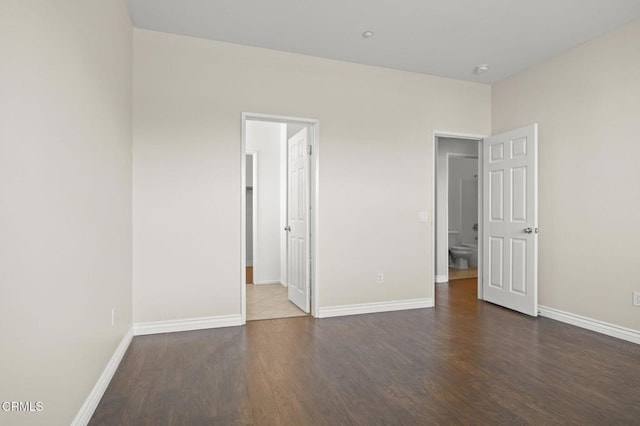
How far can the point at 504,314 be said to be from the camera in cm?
416

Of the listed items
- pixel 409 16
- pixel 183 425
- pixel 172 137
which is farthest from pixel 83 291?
pixel 409 16

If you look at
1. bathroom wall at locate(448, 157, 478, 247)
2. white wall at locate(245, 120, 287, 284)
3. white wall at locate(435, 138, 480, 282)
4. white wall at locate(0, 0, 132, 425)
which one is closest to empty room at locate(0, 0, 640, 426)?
white wall at locate(0, 0, 132, 425)

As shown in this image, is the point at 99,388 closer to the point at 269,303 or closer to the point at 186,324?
the point at 186,324

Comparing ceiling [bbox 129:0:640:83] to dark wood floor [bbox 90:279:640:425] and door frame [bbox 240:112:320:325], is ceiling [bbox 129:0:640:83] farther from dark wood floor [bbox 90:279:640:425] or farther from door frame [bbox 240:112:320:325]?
dark wood floor [bbox 90:279:640:425]

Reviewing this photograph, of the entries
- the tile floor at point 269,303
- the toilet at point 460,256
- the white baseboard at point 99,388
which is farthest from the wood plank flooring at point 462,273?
the white baseboard at point 99,388

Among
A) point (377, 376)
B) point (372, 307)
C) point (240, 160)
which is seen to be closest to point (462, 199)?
point (372, 307)

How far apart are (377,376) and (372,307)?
5.58 ft

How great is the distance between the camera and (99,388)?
7.30 ft

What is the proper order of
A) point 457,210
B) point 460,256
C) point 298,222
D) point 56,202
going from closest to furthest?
1. point 56,202
2. point 298,222
3. point 460,256
4. point 457,210

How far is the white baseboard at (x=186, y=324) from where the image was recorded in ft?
11.2

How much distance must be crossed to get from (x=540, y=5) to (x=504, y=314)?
3084mm

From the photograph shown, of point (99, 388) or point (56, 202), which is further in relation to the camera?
point (99, 388)

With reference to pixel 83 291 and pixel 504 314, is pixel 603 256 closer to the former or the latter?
pixel 504 314

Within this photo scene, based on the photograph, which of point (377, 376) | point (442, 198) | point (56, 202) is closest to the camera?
point (56, 202)
